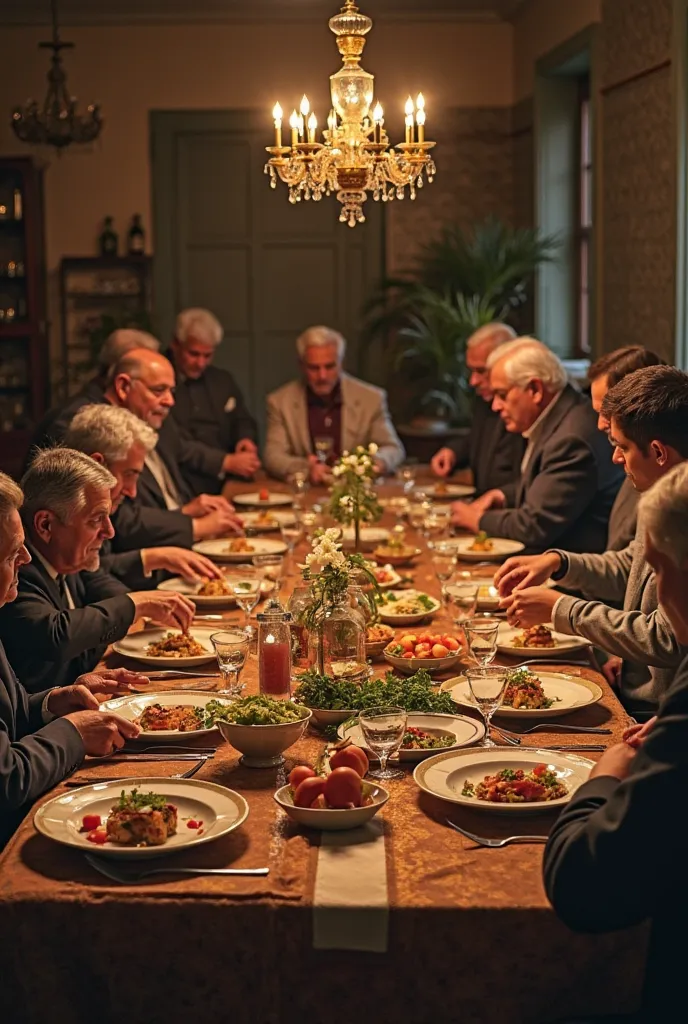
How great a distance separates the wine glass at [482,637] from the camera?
2541mm

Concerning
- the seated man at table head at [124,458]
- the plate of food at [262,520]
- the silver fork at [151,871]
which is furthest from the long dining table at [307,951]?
the plate of food at [262,520]

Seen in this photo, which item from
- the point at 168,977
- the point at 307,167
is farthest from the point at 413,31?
the point at 168,977

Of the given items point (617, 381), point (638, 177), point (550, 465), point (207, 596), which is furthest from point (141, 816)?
point (638, 177)

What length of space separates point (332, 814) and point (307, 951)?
0.24 metres

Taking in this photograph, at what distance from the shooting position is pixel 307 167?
13.1ft

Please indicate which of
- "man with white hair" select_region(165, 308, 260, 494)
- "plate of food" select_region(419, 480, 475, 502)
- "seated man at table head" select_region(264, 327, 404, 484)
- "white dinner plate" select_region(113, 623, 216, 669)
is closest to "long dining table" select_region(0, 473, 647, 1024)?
"white dinner plate" select_region(113, 623, 216, 669)

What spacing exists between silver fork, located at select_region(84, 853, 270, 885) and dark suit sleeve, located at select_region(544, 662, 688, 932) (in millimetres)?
461

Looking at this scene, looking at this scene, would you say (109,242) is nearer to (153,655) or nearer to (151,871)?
(153,655)

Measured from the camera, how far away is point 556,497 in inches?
174

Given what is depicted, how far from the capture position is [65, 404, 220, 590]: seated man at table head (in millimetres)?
3619

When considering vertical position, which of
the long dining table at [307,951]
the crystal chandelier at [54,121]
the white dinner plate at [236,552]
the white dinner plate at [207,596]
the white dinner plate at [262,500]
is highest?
the crystal chandelier at [54,121]

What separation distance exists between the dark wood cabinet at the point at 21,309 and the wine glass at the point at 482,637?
22.3 ft

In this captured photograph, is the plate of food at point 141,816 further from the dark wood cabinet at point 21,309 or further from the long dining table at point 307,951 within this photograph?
the dark wood cabinet at point 21,309

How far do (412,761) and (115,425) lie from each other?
63.9 inches
